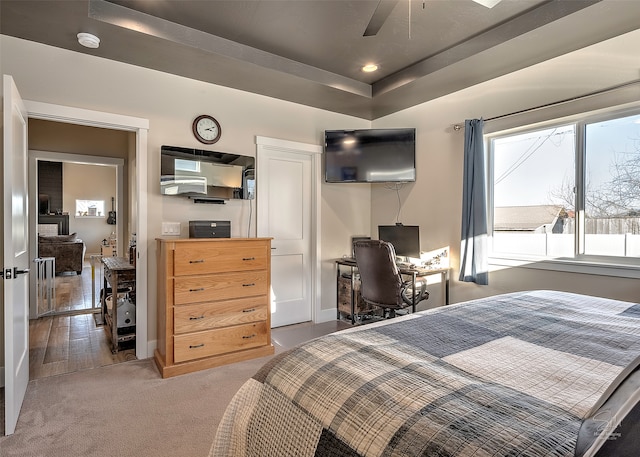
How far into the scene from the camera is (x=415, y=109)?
395cm

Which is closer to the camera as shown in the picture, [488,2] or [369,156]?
[488,2]

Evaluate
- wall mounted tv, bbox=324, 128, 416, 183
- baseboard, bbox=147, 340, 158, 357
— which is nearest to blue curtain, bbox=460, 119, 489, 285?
wall mounted tv, bbox=324, 128, 416, 183

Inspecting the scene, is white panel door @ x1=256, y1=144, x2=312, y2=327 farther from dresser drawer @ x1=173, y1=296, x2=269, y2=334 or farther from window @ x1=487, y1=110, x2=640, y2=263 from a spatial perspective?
window @ x1=487, y1=110, x2=640, y2=263

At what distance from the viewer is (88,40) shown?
2459mm

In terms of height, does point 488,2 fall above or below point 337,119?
above

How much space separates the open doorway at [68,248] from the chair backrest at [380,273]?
2251 mm

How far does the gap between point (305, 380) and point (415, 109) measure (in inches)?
145

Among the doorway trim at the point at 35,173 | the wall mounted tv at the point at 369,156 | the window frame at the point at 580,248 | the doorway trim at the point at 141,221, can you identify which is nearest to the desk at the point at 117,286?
the doorway trim at the point at 141,221

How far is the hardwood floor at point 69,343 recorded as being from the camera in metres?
2.84

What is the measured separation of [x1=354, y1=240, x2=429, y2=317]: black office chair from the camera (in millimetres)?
3082

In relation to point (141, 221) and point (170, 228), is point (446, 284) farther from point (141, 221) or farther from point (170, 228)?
point (141, 221)

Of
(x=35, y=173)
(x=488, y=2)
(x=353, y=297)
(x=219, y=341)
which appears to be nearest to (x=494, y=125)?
(x=488, y=2)

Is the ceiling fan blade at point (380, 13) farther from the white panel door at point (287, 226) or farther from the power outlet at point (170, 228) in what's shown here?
the power outlet at point (170, 228)

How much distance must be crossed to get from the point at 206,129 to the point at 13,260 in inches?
73.2
